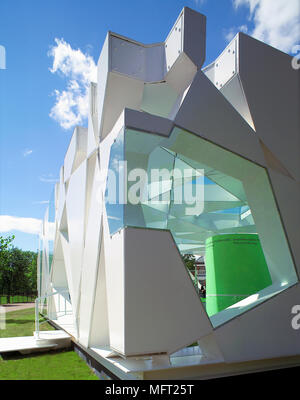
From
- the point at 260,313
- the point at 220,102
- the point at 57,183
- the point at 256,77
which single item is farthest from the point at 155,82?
the point at 57,183

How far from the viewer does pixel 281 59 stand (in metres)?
8.52

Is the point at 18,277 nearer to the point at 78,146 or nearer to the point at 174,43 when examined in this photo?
the point at 78,146

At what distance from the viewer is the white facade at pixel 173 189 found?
5.91 m

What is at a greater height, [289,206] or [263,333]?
[289,206]

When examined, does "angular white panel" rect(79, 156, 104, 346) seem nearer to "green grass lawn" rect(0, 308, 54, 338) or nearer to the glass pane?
the glass pane

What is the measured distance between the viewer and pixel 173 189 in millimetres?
7430

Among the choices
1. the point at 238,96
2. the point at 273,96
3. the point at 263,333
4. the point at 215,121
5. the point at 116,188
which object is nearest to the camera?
the point at 116,188

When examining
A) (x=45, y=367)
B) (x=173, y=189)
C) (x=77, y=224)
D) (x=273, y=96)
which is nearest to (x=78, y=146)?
(x=77, y=224)

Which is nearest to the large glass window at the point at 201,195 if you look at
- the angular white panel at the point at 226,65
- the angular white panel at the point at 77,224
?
the angular white panel at the point at 226,65

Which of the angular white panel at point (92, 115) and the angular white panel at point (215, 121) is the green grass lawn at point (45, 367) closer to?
the angular white panel at point (92, 115)

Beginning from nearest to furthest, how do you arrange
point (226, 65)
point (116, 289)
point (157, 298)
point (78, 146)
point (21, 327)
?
1. point (157, 298)
2. point (116, 289)
3. point (226, 65)
4. point (78, 146)
5. point (21, 327)

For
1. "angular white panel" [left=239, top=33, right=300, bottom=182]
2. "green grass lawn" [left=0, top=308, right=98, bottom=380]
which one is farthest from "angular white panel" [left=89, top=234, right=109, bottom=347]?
"angular white panel" [left=239, top=33, right=300, bottom=182]

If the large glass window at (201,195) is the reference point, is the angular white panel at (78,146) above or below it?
above

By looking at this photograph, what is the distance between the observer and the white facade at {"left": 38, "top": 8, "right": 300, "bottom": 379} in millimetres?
5914
